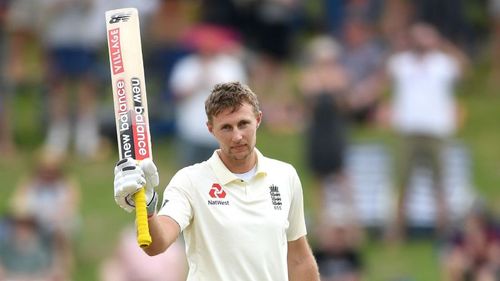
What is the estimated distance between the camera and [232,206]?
780 centimetres

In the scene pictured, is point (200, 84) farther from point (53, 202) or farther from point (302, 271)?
point (302, 271)

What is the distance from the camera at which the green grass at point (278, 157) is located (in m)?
Result: 16.5

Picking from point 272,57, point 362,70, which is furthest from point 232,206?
point 272,57

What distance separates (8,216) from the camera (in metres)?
15.5

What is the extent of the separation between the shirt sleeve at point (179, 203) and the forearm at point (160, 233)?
0.06 m

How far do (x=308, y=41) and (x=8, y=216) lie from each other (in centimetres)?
697

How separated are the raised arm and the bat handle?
107 centimetres

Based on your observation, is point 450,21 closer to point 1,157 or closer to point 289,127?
point 289,127

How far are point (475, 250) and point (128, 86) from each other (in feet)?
24.8

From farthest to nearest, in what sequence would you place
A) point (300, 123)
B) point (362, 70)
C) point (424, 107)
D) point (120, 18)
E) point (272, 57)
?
point (272, 57)
point (300, 123)
point (362, 70)
point (424, 107)
point (120, 18)

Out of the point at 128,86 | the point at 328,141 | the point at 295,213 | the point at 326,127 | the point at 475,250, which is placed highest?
the point at 326,127

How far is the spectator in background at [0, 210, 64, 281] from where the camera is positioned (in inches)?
595

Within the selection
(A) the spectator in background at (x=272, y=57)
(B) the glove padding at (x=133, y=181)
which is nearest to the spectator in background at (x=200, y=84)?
(A) the spectator in background at (x=272, y=57)

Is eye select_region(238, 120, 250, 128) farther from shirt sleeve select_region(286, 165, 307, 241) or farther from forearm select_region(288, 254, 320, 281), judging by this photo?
forearm select_region(288, 254, 320, 281)
